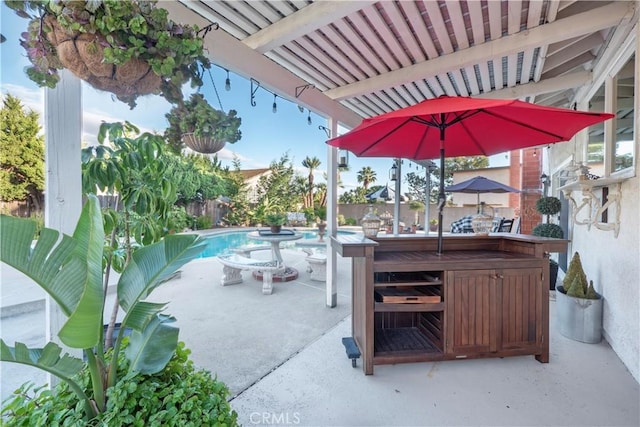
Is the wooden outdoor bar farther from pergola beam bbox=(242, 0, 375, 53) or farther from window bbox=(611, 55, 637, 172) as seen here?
pergola beam bbox=(242, 0, 375, 53)

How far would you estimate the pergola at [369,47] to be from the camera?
204 cm

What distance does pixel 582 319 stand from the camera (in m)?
2.83

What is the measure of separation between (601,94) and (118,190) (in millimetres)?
4985

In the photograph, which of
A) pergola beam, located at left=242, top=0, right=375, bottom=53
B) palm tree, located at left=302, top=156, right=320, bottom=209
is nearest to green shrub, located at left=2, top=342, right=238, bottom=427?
pergola beam, located at left=242, top=0, right=375, bottom=53

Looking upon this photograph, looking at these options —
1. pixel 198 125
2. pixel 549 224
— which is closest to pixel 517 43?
pixel 198 125

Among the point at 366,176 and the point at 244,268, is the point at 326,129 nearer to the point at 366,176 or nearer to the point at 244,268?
the point at 244,268

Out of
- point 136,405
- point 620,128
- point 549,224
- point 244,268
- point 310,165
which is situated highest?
point 310,165

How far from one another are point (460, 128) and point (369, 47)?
1277mm

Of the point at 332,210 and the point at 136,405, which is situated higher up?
the point at 332,210

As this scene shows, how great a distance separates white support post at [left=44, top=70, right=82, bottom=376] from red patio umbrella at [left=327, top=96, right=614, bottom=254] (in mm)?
1889

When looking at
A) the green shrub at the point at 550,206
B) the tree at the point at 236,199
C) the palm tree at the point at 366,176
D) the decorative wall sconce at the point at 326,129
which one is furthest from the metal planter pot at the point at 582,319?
the palm tree at the point at 366,176

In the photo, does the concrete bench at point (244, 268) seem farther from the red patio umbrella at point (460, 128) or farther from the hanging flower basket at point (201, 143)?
the hanging flower basket at point (201, 143)

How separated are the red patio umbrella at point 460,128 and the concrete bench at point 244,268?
2.46 m

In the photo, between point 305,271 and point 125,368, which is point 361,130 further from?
point 305,271
